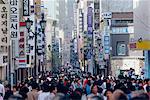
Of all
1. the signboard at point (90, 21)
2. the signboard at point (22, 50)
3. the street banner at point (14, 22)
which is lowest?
the signboard at point (22, 50)

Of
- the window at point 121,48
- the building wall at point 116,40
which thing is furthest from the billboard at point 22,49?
the window at point 121,48

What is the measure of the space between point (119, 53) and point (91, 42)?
1063 cm

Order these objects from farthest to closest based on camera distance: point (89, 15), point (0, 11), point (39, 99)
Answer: point (89, 15)
point (0, 11)
point (39, 99)

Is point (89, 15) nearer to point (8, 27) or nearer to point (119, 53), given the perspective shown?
point (119, 53)

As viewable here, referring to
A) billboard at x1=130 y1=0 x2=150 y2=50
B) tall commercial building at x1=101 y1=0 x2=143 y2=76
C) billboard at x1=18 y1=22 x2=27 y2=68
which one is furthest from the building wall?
billboard at x1=18 y1=22 x2=27 y2=68

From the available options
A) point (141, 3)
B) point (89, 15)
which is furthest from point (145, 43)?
point (89, 15)

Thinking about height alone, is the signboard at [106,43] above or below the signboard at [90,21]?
below

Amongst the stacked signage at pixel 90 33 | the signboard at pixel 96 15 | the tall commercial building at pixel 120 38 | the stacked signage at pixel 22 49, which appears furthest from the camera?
the signboard at pixel 96 15

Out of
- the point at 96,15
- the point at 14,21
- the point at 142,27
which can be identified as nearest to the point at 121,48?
the point at 142,27

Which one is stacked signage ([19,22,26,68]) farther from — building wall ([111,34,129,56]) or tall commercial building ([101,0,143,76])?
building wall ([111,34,129,56])

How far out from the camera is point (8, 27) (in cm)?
2972

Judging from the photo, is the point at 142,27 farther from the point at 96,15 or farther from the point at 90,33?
the point at 96,15

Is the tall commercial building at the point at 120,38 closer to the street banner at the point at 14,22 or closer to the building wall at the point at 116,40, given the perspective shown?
the building wall at the point at 116,40

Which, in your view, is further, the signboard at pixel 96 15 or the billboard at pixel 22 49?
the signboard at pixel 96 15
